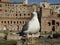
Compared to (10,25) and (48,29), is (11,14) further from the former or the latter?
(48,29)

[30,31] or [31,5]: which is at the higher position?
[30,31]

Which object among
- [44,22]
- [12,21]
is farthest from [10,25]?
[44,22]

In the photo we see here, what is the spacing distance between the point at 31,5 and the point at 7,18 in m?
10.5

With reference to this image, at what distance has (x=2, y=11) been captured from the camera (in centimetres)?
8844

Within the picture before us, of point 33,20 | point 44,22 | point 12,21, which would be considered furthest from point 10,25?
point 33,20

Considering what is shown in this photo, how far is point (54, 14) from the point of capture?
264 ft

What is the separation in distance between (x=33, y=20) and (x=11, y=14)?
2740 inches

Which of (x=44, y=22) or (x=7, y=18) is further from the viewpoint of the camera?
(x=7, y=18)

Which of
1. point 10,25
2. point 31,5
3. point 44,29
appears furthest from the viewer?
point 31,5

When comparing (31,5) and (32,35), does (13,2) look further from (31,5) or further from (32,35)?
(32,35)

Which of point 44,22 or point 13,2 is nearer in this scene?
point 44,22

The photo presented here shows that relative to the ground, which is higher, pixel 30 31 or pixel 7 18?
pixel 30 31

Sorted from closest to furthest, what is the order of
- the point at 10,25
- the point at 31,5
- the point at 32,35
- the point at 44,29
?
the point at 32,35 → the point at 44,29 → the point at 10,25 → the point at 31,5

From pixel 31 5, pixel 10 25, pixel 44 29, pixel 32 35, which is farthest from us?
pixel 31 5
